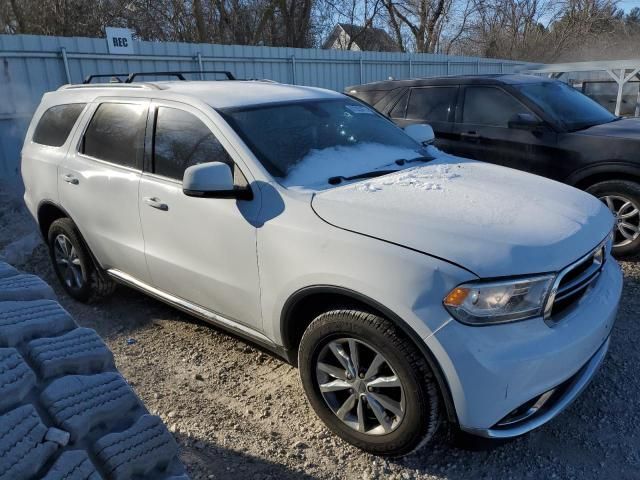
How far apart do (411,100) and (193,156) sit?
4.12m

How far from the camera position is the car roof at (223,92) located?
11.1ft

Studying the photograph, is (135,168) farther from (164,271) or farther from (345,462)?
(345,462)

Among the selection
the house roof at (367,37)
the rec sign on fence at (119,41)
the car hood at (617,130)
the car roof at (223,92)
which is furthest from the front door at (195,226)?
the house roof at (367,37)

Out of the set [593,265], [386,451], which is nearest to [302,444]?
[386,451]

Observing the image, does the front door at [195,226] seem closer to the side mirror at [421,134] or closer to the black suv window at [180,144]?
the black suv window at [180,144]

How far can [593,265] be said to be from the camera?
2.70 m

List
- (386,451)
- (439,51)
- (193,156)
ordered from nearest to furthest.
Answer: (386,451)
(193,156)
(439,51)

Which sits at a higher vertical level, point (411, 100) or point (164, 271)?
point (411, 100)

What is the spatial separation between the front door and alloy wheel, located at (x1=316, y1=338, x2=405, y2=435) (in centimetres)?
52

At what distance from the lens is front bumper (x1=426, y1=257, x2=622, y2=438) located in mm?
2145

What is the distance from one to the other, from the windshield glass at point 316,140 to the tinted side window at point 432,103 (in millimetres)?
2700

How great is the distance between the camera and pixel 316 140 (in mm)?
3270

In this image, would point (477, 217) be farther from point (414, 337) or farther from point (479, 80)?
point (479, 80)

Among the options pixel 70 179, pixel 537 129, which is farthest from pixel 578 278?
pixel 70 179
